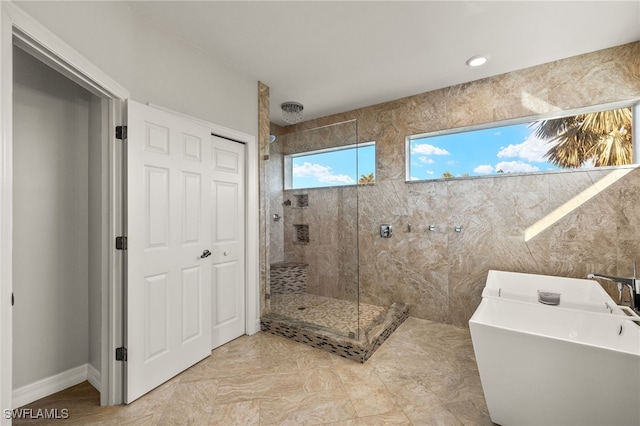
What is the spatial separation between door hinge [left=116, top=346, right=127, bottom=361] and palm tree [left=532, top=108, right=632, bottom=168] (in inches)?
157

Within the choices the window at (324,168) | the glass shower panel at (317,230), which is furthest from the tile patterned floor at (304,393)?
the window at (324,168)

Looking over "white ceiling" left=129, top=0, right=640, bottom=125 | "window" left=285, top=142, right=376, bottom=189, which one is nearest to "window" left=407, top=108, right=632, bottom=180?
"white ceiling" left=129, top=0, right=640, bottom=125

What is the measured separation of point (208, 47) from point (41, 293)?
230cm

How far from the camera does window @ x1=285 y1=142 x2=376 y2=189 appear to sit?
3.01 m

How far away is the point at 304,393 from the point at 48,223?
2.21 meters

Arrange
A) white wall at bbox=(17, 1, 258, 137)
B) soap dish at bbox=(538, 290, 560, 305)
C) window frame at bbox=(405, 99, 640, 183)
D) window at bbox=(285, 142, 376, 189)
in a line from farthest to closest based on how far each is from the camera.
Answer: window at bbox=(285, 142, 376, 189)
window frame at bbox=(405, 99, 640, 183)
soap dish at bbox=(538, 290, 560, 305)
white wall at bbox=(17, 1, 258, 137)

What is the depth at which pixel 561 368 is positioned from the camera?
1387 mm

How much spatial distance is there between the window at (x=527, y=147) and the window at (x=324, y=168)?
940 millimetres

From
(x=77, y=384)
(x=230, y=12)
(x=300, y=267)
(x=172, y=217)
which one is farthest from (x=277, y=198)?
(x=77, y=384)

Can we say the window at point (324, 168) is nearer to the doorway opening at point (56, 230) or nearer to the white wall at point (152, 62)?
the white wall at point (152, 62)

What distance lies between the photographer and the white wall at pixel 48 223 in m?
1.87

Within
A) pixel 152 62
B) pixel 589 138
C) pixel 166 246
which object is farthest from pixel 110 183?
pixel 589 138

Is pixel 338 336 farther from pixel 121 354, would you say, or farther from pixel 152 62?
pixel 152 62

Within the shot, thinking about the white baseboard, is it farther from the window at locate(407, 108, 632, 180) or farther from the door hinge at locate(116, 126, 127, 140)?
the window at locate(407, 108, 632, 180)
